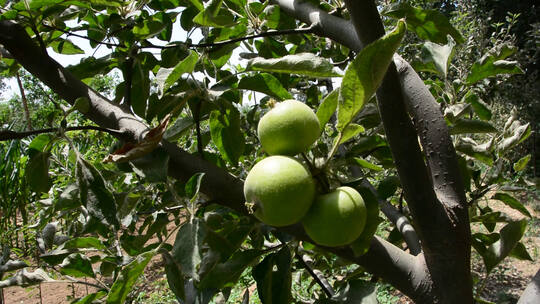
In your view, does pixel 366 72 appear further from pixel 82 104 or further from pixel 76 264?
pixel 76 264

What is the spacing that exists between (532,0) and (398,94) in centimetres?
1161

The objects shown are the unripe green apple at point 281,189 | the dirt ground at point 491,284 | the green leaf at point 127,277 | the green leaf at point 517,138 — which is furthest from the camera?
the dirt ground at point 491,284

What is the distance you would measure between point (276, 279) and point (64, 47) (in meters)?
1.27

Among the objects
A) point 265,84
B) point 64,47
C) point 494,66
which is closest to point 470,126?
point 494,66

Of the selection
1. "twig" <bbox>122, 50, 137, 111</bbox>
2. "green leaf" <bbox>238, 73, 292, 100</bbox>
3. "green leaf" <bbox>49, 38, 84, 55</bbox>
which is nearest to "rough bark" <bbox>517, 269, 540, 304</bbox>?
"green leaf" <bbox>238, 73, 292, 100</bbox>

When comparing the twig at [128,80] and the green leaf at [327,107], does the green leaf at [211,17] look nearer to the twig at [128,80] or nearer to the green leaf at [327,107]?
the twig at [128,80]

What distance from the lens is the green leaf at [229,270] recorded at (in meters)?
1.05

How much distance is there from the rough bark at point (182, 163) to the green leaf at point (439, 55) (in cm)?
60

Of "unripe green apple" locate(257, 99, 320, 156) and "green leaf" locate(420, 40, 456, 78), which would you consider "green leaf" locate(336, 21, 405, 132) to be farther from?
"green leaf" locate(420, 40, 456, 78)

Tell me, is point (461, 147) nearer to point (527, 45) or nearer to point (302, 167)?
point (302, 167)

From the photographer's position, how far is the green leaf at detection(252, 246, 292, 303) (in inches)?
39.8

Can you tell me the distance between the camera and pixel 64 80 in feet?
3.49

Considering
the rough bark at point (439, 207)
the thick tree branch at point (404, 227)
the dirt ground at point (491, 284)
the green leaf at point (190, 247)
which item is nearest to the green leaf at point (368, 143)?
the thick tree branch at point (404, 227)

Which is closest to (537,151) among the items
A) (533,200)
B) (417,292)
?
(533,200)
